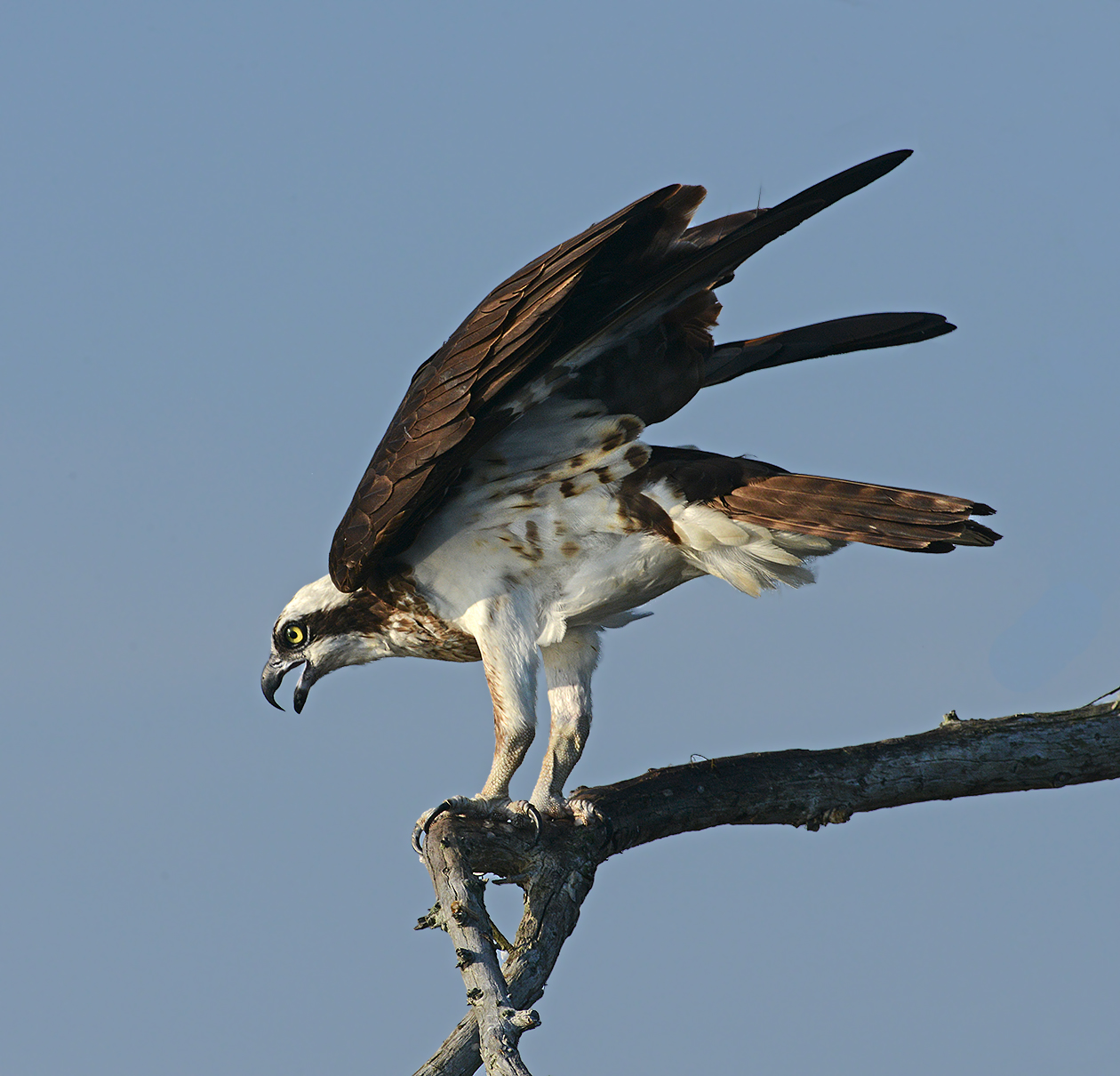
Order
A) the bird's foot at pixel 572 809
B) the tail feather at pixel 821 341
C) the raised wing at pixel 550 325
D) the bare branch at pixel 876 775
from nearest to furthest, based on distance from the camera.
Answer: the raised wing at pixel 550 325 < the bird's foot at pixel 572 809 < the bare branch at pixel 876 775 < the tail feather at pixel 821 341

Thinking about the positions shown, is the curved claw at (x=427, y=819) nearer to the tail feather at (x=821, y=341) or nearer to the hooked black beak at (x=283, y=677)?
the hooked black beak at (x=283, y=677)

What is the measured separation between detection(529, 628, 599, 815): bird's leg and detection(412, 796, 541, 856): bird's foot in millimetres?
619

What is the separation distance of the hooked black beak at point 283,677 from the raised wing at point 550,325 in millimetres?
1191

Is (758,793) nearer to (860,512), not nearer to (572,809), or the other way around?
(572,809)

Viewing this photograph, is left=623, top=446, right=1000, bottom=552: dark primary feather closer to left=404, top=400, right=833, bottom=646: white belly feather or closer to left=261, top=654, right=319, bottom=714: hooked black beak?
left=404, top=400, right=833, bottom=646: white belly feather

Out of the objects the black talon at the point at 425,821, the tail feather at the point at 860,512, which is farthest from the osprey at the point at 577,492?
the black talon at the point at 425,821

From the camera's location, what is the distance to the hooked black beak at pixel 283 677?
22.6 feet

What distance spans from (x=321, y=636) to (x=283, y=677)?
1.34 ft

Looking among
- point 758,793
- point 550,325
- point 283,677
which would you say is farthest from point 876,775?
point 283,677

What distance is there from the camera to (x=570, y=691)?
21.1 feet

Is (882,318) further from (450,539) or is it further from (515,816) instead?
(515,816)

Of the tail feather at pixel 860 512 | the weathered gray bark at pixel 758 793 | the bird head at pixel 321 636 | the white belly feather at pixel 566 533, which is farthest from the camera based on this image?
the bird head at pixel 321 636

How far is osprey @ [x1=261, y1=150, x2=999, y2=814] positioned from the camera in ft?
16.5

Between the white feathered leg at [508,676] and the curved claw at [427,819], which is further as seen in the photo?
the white feathered leg at [508,676]
